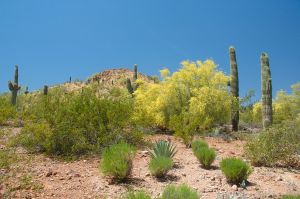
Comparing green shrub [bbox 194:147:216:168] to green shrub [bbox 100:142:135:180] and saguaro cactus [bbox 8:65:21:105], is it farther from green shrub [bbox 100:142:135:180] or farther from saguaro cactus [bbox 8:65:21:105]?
saguaro cactus [bbox 8:65:21:105]

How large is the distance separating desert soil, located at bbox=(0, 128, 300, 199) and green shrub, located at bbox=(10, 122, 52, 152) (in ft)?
1.15

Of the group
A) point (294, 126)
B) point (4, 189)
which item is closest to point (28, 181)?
point (4, 189)

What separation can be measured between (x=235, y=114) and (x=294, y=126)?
26.7 feet

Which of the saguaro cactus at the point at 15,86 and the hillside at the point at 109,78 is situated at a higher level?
the hillside at the point at 109,78

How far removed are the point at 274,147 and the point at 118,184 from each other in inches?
191

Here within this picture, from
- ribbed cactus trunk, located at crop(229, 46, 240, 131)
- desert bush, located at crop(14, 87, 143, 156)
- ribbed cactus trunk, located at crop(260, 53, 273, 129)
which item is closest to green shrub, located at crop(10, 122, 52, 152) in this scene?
desert bush, located at crop(14, 87, 143, 156)

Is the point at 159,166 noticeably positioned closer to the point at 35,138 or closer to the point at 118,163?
the point at 118,163

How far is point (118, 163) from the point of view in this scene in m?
8.34

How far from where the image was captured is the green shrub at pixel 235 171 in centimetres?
866

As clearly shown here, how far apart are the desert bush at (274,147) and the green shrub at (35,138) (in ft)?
18.3

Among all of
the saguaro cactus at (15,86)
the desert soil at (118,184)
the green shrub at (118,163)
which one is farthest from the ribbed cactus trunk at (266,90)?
the saguaro cactus at (15,86)

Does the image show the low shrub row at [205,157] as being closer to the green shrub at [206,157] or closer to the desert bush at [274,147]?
the green shrub at [206,157]

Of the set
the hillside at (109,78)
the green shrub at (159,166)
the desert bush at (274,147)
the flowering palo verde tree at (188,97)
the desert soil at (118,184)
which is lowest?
the desert soil at (118,184)

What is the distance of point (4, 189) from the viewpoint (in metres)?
7.58
